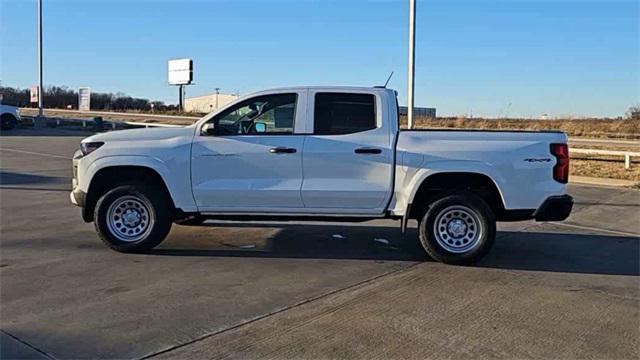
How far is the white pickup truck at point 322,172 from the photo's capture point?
6727mm

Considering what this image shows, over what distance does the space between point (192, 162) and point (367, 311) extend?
293 cm

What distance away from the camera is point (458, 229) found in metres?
6.89

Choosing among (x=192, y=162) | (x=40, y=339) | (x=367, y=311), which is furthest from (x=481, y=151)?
Answer: (x=40, y=339)

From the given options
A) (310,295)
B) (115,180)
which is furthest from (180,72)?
(310,295)

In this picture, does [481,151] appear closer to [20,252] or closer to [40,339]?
[40,339]

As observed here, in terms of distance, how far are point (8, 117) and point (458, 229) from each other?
34.3 metres

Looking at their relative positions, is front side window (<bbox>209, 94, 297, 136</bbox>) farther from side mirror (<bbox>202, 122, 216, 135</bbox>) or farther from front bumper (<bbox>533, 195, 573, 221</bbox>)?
front bumper (<bbox>533, 195, 573, 221</bbox>)

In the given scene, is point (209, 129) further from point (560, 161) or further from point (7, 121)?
point (7, 121)

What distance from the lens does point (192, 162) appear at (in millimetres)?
6980

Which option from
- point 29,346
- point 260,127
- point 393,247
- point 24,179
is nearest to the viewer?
point 29,346

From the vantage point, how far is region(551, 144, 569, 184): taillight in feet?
22.0

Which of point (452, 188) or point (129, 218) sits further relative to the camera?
point (129, 218)

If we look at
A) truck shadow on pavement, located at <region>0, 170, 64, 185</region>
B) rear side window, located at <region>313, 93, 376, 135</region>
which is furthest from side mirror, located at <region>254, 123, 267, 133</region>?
truck shadow on pavement, located at <region>0, 170, 64, 185</region>

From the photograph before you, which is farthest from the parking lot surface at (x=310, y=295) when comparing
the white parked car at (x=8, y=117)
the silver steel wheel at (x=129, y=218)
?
the white parked car at (x=8, y=117)
